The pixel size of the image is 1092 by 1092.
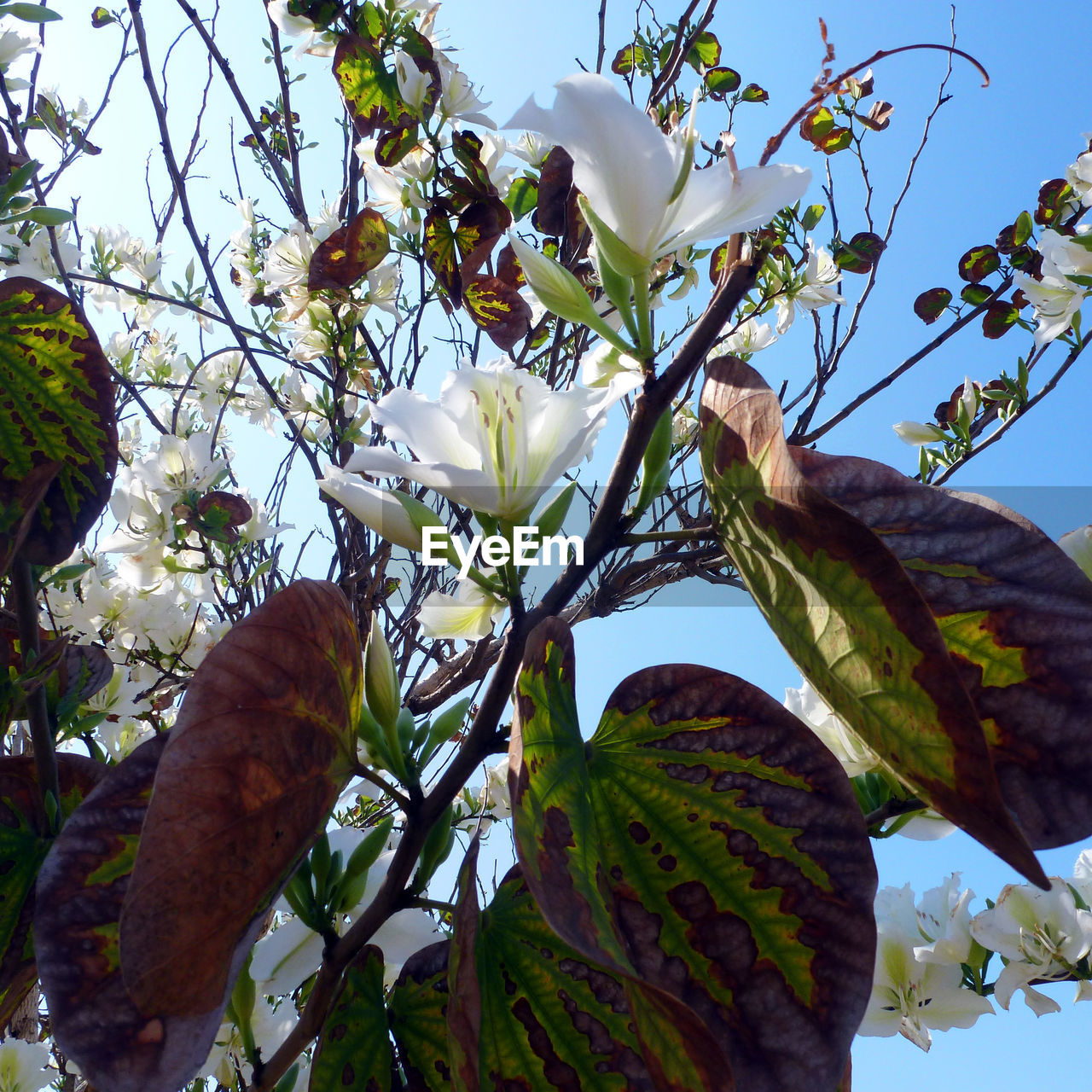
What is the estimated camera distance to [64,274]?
125cm

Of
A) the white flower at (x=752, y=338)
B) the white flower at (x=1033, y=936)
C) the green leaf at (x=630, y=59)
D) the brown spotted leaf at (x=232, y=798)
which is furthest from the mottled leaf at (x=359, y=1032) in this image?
the green leaf at (x=630, y=59)

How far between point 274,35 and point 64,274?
1.92 feet

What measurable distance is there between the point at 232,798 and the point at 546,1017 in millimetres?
195

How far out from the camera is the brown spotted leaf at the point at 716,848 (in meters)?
0.32

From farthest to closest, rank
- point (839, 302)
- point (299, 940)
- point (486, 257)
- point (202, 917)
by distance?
point (839, 302)
point (486, 257)
point (299, 940)
point (202, 917)

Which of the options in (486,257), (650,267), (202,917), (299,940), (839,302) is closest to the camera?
(202,917)

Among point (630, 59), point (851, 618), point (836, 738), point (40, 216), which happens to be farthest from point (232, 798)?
point (630, 59)

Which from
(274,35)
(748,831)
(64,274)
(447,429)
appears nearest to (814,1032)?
(748,831)

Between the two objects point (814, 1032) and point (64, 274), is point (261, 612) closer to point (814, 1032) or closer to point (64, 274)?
point (814, 1032)

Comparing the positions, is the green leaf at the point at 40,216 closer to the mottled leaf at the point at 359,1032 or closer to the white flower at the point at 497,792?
the mottled leaf at the point at 359,1032

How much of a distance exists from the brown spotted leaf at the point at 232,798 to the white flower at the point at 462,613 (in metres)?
0.09

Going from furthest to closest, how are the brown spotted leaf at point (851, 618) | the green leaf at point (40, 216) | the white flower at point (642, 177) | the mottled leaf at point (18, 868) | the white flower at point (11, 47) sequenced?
the white flower at point (11, 47), the green leaf at point (40, 216), the mottled leaf at point (18, 868), the white flower at point (642, 177), the brown spotted leaf at point (851, 618)

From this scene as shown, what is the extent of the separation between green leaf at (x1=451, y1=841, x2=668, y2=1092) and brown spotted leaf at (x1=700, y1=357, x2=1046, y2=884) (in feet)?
0.59

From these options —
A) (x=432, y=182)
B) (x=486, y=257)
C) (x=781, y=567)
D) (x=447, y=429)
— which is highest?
(x=432, y=182)
